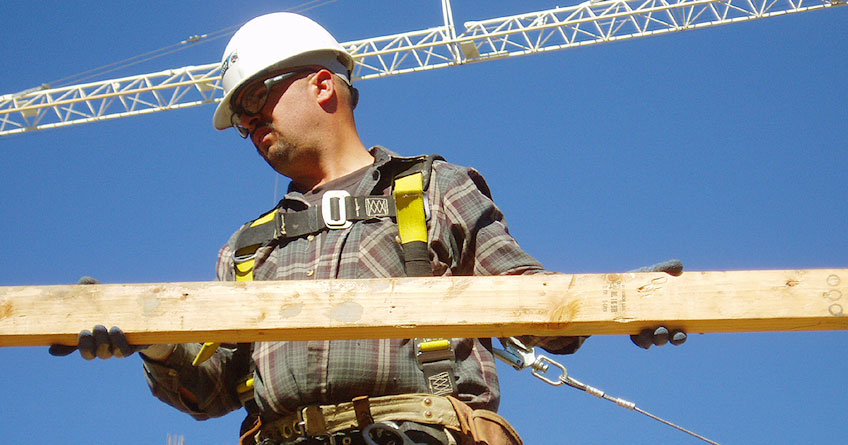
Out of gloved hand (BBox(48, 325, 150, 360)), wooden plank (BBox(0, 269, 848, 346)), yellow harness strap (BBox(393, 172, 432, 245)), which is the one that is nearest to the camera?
wooden plank (BBox(0, 269, 848, 346))

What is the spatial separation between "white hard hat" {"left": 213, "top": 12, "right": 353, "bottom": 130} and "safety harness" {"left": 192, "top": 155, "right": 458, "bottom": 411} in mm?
776

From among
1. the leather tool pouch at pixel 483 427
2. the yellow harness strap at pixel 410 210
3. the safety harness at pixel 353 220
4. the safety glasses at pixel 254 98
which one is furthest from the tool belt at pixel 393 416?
the safety glasses at pixel 254 98

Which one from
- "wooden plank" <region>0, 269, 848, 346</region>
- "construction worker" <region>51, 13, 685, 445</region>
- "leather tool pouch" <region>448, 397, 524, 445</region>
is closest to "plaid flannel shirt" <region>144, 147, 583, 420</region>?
"construction worker" <region>51, 13, 685, 445</region>

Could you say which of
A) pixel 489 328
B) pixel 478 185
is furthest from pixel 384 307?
pixel 478 185

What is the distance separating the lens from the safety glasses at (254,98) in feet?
19.1

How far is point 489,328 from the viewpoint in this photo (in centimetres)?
384

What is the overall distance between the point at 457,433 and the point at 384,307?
109cm

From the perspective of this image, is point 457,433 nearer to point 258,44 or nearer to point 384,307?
point 384,307

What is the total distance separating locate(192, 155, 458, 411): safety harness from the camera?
16.8 feet

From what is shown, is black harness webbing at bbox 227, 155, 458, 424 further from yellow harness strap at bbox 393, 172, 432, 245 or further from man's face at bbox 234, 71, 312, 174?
man's face at bbox 234, 71, 312, 174

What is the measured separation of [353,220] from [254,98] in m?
0.98

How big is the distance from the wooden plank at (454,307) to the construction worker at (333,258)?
4.7 inches

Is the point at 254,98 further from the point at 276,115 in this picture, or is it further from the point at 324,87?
the point at 324,87

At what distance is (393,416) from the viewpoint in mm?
4695
